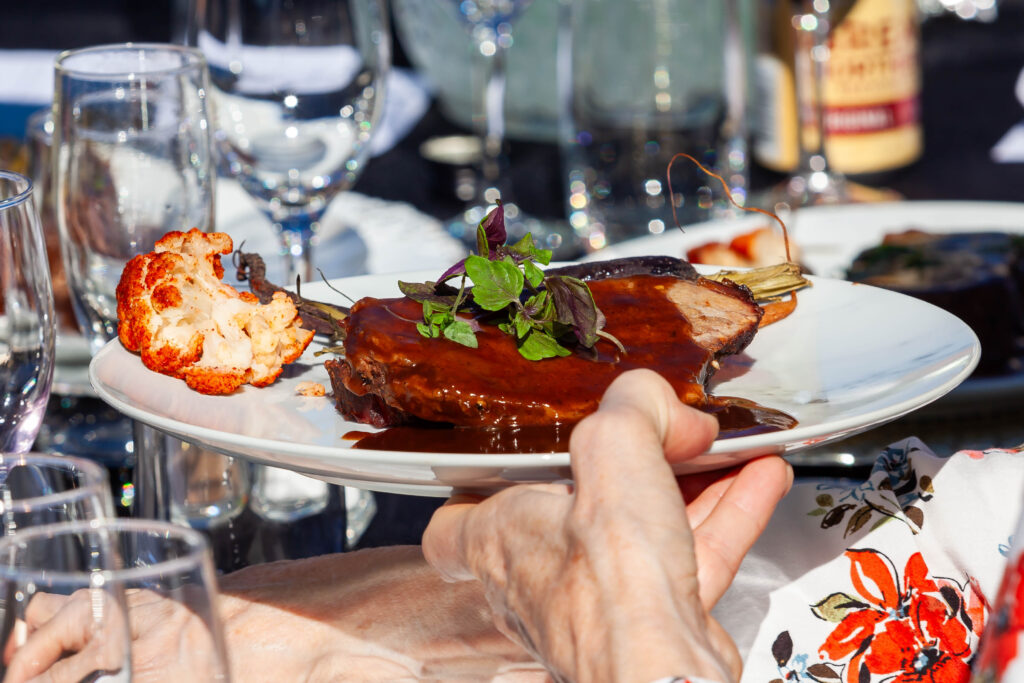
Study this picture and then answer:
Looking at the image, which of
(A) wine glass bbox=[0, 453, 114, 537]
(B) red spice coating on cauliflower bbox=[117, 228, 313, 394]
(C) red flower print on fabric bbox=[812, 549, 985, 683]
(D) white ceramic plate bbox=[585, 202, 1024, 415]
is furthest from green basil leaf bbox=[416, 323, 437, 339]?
(D) white ceramic plate bbox=[585, 202, 1024, 415]

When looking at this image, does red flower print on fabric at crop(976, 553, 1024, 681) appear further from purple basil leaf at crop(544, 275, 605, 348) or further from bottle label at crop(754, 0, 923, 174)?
bottle label at crop(754, 0, 923, 174)

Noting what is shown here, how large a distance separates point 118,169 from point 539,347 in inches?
18.5

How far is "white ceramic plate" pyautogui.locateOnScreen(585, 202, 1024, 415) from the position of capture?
1.38 m

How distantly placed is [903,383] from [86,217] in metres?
0.66

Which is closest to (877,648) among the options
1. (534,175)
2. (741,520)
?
(741,520)

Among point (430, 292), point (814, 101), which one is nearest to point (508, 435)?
point (430, 292)

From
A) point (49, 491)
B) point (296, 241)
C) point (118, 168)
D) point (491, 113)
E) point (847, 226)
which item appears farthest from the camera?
point (491, 113)

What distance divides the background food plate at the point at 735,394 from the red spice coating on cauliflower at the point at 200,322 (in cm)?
1

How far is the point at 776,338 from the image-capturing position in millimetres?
828

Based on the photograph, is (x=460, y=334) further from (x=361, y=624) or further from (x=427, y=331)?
(x=361, y=624)

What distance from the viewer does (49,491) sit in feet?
1.90

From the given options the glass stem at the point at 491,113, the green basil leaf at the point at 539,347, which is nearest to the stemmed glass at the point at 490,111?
the glass stem at the point at 491,113

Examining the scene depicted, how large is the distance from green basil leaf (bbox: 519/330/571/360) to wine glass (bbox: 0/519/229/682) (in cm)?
27

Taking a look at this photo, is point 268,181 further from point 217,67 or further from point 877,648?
point 877,648
